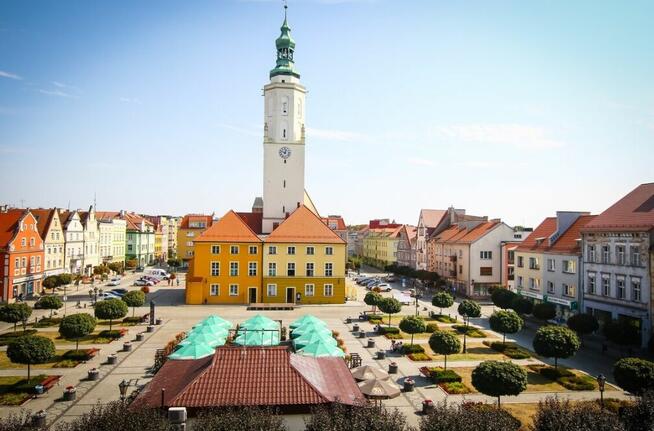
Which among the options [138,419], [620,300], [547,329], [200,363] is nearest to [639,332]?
[620,300]

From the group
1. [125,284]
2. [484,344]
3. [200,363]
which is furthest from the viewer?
[125,284]

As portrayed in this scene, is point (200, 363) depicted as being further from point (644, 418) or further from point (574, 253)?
point (574, 253)

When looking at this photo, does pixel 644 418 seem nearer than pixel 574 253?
Yes

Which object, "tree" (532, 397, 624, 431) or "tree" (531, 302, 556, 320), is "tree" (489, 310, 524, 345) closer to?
"tree" (531, 302, 556, 320)

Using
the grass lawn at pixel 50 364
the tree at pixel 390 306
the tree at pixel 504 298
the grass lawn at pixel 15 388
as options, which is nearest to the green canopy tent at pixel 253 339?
the grass lawn at pixel 50 364

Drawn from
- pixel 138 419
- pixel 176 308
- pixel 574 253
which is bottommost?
pixel 176 308

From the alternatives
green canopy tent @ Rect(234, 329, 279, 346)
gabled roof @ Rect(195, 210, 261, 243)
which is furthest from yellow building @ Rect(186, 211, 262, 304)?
green canopy tent @ Rect(234, 329, 279, 346)
